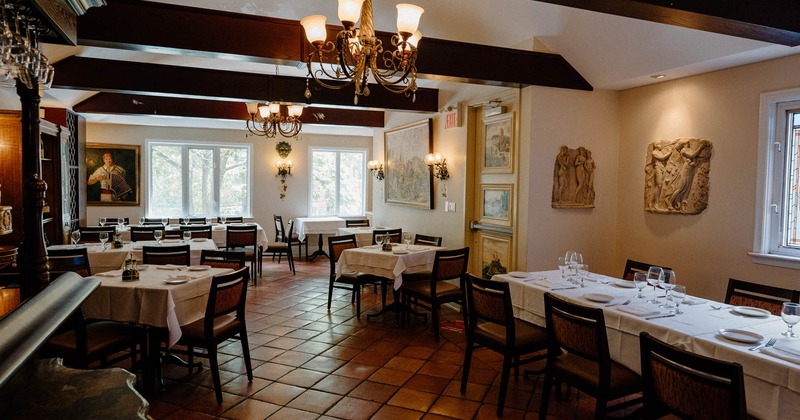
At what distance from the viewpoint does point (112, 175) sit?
9.37 metres

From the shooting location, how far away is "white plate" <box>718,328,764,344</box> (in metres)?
2.29

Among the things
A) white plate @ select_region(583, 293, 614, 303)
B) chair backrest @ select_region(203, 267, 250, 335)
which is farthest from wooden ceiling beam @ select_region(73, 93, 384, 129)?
white plate @ select_region(583, 293, 614, 303)

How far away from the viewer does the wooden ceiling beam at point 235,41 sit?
3.48 metres

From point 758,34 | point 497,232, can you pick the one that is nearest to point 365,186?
point 497,232

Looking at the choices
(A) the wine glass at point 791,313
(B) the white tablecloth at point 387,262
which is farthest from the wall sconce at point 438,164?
(A) the wine glass at point 791,313

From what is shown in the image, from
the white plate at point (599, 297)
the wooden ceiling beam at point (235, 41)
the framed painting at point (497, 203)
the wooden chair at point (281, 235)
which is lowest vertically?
the wooden chair at point (281, 235)

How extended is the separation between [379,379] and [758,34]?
362 cm

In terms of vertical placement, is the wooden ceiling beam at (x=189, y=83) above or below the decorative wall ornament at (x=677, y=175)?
above

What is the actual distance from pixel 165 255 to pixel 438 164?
364 cm

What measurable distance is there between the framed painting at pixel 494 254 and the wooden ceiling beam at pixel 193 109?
12.2 feet

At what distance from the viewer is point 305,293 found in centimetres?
660

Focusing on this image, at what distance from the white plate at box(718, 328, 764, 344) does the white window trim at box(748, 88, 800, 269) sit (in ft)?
6.26

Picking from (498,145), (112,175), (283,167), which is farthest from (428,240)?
(112,175)

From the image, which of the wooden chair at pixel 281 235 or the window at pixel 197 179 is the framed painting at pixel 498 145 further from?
the window at pixel 197 179
